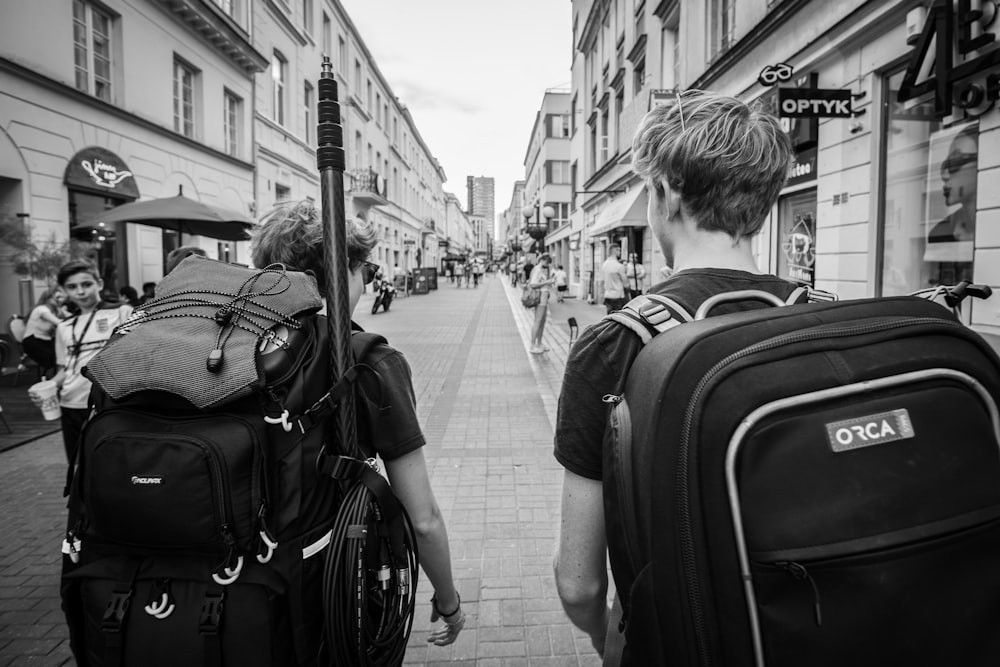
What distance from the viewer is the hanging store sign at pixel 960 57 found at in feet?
16.8

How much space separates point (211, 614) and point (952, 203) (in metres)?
7.13

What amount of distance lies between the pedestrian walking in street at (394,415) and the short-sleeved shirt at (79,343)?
2419 millimetres

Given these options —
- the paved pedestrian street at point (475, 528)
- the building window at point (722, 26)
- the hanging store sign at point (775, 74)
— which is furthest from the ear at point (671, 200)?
the building window at point (722, 26)

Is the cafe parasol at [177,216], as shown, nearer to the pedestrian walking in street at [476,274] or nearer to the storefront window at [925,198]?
the storefront window at [925,198]

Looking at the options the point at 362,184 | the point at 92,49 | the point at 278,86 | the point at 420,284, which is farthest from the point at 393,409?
the point at 420,284

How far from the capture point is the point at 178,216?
9039 millimetres

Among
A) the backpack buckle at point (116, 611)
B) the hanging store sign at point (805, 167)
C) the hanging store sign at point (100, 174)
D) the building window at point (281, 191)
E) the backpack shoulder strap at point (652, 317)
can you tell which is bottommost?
the backpack buckle at point (116, 611)

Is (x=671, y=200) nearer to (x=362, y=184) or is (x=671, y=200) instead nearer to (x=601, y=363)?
(x=601, y=363)

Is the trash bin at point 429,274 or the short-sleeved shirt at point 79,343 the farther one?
the trash bin at point 429,274

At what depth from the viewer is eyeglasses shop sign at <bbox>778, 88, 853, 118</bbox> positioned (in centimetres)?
711

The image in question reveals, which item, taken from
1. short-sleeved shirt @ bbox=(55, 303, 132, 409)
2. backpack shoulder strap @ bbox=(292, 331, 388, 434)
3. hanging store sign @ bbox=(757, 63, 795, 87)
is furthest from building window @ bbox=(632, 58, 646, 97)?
backpack shoulder strap @ bbox=(292, 331, 388, 434)

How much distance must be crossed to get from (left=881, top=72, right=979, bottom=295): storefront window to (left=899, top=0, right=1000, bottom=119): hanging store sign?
1.26 ft

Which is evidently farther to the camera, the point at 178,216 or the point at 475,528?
the point at 178,216

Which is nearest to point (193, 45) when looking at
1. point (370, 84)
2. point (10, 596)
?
point (10, 596)
